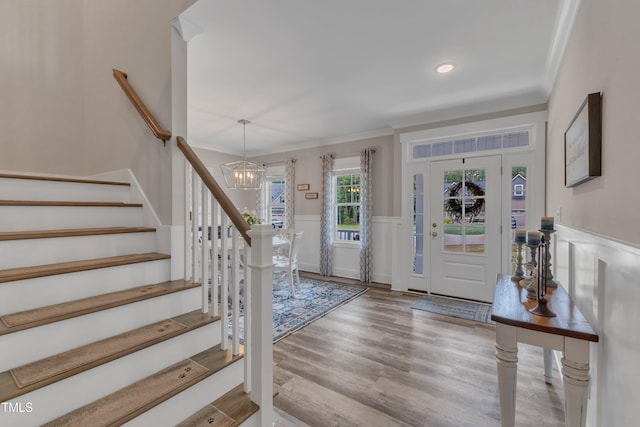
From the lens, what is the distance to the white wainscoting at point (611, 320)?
900 mm

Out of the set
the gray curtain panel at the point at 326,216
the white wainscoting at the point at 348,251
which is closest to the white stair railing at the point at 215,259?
the white wainscoting at the point at 348,251

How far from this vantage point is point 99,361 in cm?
119

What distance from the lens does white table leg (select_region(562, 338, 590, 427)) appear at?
1.17 m

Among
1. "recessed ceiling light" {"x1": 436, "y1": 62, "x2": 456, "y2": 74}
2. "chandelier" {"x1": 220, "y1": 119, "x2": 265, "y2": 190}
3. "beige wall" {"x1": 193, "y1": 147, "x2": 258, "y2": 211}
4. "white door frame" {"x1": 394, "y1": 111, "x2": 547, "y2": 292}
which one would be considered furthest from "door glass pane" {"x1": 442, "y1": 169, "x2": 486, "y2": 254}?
"beige wall" {"x1": 193, "y1": 147, "x2": 258, "y2": 211}

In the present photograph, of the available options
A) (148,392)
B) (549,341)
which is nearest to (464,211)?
(549,341)

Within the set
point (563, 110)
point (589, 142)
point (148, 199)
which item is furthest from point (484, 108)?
point (148, 199)

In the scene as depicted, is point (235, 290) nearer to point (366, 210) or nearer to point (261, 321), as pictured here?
point (261, 321)

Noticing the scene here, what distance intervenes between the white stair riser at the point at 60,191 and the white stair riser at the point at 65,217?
0.21 metres

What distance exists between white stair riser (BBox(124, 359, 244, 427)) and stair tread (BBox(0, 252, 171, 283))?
0.83 m

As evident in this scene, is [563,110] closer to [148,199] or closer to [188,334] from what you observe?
[188,334]

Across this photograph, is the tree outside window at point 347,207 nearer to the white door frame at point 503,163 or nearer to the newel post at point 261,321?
the white door frame at point 503,163

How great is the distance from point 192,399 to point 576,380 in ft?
5.73

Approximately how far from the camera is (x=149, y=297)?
1.56m

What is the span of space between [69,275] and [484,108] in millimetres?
4415
